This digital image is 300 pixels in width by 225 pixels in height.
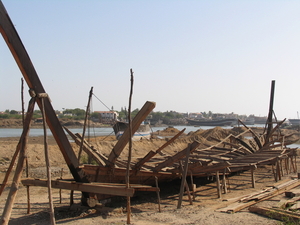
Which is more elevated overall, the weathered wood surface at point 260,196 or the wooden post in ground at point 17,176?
the wooden post in ground at point 17,176

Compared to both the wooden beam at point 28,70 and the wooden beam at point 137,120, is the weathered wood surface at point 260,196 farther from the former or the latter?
the wooden beam at point 28,70

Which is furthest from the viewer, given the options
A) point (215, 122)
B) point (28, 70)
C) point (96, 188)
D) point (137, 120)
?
point (215, 122)

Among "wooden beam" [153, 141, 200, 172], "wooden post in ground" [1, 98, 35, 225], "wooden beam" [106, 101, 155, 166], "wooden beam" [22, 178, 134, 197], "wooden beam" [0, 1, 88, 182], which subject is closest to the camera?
"wooden post in ground" [1, 98, 35, 225]

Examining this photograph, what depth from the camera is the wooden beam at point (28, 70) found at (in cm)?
530

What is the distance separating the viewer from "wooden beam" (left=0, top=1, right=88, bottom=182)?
5297 mm

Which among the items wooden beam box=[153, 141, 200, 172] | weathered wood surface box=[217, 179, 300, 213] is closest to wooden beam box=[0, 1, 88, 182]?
wooden beam box=[153, 141, 200, 172]

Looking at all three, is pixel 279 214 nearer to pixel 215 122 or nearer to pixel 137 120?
pixel 137 120

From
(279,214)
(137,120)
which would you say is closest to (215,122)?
(279,214)

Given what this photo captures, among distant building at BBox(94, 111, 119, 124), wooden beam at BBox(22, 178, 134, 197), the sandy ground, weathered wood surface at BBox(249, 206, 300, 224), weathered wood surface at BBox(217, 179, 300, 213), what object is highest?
distant building at BBox(94, 111, 119, 124)

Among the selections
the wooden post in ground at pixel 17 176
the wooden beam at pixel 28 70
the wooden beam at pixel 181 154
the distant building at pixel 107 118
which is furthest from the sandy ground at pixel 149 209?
the distant building at pixel 107 118

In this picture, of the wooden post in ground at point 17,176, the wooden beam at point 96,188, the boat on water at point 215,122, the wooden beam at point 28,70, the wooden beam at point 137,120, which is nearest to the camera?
the wooden post in ground at point 17,176

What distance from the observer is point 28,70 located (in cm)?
568

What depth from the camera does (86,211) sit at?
7086mm

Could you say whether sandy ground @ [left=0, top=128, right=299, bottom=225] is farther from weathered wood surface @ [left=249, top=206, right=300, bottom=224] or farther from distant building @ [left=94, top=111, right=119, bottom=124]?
distant building @ [left=94, top=111, right=119, bottom=124]
